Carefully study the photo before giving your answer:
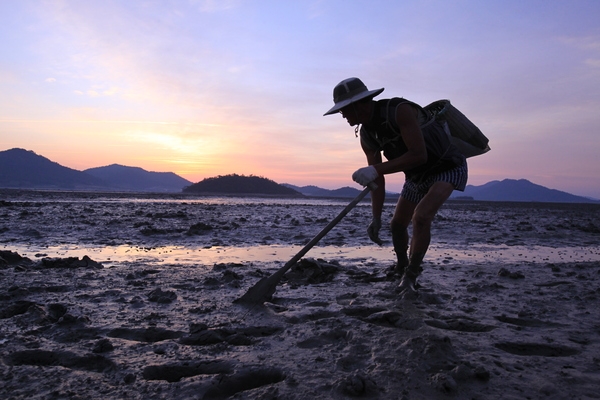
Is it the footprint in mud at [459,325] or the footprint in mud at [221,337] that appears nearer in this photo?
the footprint in mud at [221,337]

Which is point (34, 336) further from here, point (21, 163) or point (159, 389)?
point (21, 163)

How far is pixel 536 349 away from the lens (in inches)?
106

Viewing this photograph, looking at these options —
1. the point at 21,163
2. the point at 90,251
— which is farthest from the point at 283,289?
the point at 21,163

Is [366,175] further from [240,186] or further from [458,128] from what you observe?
[240,186]

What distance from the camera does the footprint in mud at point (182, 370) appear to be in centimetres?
233

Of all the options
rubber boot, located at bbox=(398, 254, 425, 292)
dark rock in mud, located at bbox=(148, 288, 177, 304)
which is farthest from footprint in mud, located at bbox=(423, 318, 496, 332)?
dark rock in mud, located at bbox=(148, 288, 177, 304)

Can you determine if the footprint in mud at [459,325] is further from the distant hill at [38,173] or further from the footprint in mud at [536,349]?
the distant hill at [38,173]

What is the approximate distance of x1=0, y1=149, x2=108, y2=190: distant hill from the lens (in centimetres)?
11512

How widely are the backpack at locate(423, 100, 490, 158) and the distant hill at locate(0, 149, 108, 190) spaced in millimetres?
122162

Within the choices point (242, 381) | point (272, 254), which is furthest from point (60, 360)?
point (272, 254)

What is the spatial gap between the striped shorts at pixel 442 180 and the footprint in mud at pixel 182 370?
285cm

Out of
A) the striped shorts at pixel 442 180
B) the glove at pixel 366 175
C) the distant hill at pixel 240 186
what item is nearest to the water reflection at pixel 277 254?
the striped shorts at pixel 442 180

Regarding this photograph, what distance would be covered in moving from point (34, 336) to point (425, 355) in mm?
2581

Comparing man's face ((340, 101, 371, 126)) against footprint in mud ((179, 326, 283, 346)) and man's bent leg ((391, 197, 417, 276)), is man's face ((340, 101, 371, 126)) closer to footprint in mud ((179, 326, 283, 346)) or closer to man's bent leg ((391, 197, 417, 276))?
man's bent leg ((391, 197, 417, 276))
